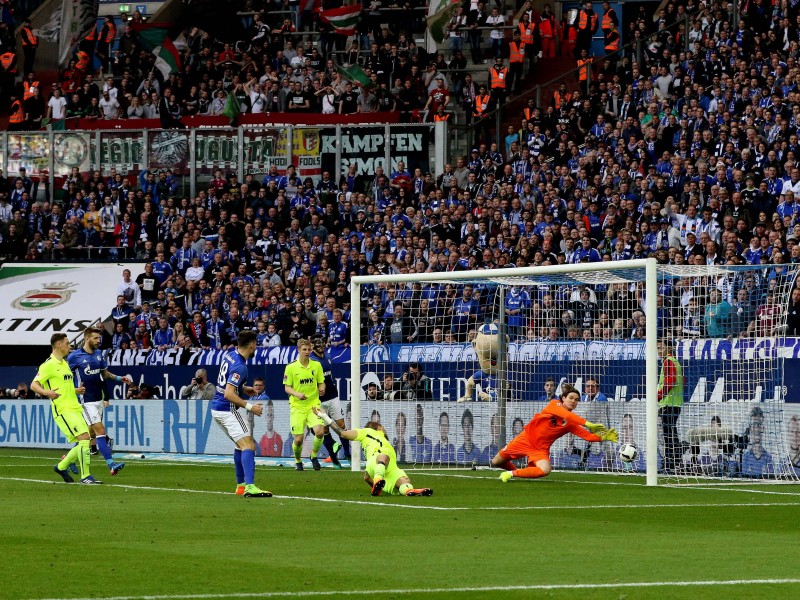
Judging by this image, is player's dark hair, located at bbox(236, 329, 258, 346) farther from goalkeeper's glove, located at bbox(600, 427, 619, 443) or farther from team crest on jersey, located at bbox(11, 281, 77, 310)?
team crest on jersey, located at bbox(11, 281, 77, 310)

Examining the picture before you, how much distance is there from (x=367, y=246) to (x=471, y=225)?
2894 mm

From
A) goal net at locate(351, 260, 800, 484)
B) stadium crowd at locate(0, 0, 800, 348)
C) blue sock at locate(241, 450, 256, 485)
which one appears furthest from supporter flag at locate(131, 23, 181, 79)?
blue sock at locate(241, 450, 256, 485)

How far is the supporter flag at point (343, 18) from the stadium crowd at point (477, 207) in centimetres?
37

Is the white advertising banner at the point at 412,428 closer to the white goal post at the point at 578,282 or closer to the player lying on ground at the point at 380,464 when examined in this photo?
the white goal post at the point at 578,282

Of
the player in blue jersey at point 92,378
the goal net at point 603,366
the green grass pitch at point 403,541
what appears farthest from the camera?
the player in blue jersey at point 92,378

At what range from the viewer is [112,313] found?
35.6m

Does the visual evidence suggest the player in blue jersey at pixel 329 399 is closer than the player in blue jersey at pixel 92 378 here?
No

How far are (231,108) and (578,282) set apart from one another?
18966 millimetres

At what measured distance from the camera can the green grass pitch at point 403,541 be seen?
9664mm

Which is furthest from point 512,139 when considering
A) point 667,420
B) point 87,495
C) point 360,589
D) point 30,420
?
point 360,589

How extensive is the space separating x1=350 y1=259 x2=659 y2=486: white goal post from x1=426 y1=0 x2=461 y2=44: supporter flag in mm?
16834

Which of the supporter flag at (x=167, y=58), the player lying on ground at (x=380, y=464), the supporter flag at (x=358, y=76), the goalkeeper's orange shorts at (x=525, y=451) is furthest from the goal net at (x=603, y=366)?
the supporter flag at (x=167, y=58)

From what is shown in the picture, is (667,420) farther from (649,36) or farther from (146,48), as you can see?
(146,48)

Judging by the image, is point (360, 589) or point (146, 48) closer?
point (360, 589)
